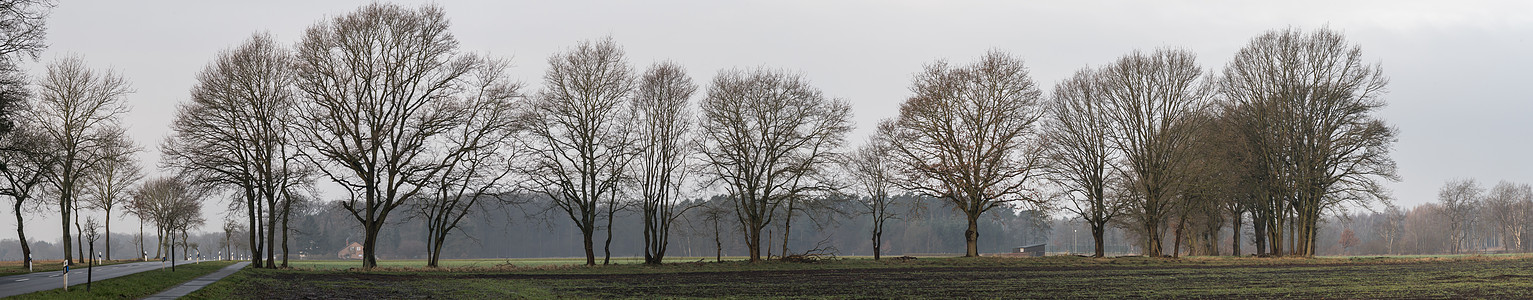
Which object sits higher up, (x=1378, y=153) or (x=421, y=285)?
(x=1378, y=153)

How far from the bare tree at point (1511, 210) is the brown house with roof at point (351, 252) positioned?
152251mm

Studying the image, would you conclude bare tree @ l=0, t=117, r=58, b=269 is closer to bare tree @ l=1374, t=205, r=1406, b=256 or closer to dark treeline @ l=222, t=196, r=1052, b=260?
dark treeline @ l=222, t=196, r=1052, b=260

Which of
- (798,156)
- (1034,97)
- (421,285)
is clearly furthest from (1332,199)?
(421,285)

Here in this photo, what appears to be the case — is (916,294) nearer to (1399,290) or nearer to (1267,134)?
(1399,290)

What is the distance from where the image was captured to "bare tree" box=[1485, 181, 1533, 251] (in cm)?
11994

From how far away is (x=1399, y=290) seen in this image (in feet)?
76.8

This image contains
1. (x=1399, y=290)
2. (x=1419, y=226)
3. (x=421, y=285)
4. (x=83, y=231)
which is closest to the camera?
(x=1399, y=290)

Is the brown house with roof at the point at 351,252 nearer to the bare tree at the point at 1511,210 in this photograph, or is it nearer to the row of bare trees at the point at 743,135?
the row of bare trees at the point at 743,135

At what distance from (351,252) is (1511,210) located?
524 feet

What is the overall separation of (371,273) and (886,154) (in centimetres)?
2728

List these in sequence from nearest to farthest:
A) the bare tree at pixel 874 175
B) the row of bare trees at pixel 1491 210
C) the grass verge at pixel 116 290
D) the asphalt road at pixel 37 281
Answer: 1. the grass verge at pixel 116 290
2. the asphalt road at pixel 37 281
3. the bare tree at pixel 874 175
4. the row of bare trees at pixel 1491 210

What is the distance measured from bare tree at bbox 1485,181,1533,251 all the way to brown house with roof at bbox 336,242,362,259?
15225 centimetres

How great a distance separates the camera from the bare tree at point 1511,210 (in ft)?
393

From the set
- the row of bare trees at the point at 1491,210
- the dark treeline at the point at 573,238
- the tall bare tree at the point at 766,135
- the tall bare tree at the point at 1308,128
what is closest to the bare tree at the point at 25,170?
the tall bare tree at the point at 766,135
